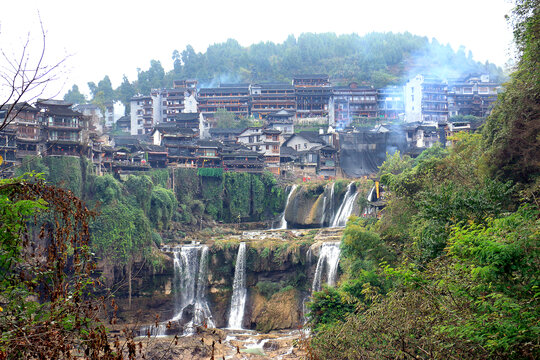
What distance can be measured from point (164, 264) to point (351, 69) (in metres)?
73.2

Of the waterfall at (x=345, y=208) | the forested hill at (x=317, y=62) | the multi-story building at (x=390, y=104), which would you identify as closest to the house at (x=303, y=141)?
the waterfall at (x=345, y=208)

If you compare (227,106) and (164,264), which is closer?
(164,264)

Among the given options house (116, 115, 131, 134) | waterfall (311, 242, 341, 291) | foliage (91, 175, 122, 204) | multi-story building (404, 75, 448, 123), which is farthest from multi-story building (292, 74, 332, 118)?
waterfall (311, 242, 341, 291)

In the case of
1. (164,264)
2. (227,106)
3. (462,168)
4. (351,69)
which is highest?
(351,69)

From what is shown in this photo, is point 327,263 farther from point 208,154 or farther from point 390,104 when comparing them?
point 390,104

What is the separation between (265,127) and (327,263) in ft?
107

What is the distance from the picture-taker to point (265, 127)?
67.3 meters

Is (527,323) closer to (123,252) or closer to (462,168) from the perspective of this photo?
(462,168)

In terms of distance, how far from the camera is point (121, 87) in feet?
309

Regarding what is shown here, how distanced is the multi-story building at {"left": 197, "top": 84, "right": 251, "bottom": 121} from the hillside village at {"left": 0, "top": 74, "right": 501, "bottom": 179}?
16cm

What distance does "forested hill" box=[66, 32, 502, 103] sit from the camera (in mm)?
98625

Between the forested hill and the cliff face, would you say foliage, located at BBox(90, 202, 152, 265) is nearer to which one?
the cliff face

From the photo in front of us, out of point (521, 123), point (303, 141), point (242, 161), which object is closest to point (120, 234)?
point (242, 161)

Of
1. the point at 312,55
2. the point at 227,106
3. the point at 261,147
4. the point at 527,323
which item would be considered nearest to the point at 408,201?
the point at 527,323
